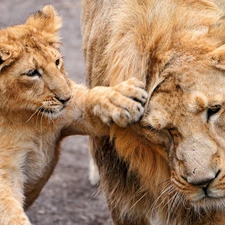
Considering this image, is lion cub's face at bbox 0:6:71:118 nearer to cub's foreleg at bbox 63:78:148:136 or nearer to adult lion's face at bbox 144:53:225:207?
cub's foreleg at bbox 63:78:148:136

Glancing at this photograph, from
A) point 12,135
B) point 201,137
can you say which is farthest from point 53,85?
point 201,137

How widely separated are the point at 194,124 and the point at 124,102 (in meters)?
0.25

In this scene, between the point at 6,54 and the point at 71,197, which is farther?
the point at 71,197

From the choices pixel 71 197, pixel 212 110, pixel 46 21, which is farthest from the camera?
pixel 71 197

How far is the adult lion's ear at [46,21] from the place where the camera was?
139 inches

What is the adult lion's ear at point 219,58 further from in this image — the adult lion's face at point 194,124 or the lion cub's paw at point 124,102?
the lion cub's paw at point 124,102

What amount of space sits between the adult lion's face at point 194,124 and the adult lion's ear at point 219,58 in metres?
0.02

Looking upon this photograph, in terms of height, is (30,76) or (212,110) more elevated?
(212,110)

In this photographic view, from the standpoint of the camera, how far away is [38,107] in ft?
10.5

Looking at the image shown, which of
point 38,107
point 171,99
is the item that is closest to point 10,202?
point 38,107

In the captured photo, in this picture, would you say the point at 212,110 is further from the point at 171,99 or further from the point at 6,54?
the point at 6,54

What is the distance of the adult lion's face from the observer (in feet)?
9.55

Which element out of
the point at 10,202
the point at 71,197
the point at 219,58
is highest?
the point at 219,58

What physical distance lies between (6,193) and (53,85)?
0.46 meters
